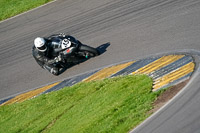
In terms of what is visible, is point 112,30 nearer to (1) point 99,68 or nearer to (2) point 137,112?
(1) point 99,68

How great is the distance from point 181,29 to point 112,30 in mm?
3728

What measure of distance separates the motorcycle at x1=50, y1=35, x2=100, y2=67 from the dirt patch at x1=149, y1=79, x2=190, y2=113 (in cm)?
548

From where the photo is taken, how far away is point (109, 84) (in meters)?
15.1

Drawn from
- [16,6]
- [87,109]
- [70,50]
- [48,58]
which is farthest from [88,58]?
[16,6]

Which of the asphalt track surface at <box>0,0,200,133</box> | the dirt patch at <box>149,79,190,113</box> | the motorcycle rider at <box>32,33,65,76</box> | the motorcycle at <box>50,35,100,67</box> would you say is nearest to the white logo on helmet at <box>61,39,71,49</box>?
the motorcycle at <box>50,35,100,67</box>

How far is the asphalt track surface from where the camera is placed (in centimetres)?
1158

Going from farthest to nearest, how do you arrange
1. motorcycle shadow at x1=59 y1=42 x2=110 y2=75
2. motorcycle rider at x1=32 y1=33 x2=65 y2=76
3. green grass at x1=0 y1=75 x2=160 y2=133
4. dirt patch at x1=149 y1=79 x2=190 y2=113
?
motorcycle shadow at x1=59 y1=42 x2=110 y2=75 → motorcycle rider at x1=32 y1=33 x2=65 y2=76 → green grass at x1=0 y1=75 x2=160 y2=133 → dirt patch at x1=149 y1=79 x2=190 y2=113

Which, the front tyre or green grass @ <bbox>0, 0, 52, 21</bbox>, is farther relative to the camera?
green grass @ <bbox>0, 0, 52, 21</bbox>

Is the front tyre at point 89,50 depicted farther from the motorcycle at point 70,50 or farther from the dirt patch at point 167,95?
the dirt patch at point 167,95

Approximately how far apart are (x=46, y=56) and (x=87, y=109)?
175 inches

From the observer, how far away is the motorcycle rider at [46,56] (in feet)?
56.2

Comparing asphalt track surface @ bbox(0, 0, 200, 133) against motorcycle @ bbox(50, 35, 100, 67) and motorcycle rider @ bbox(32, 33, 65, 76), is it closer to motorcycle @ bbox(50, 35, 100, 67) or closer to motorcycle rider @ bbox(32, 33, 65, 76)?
motorcycle @ bbox(50, 35, 100, 67)

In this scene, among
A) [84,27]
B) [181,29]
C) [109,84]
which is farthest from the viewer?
[84,27]

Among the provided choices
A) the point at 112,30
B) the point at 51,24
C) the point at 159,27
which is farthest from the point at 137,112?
the point at 51,24
